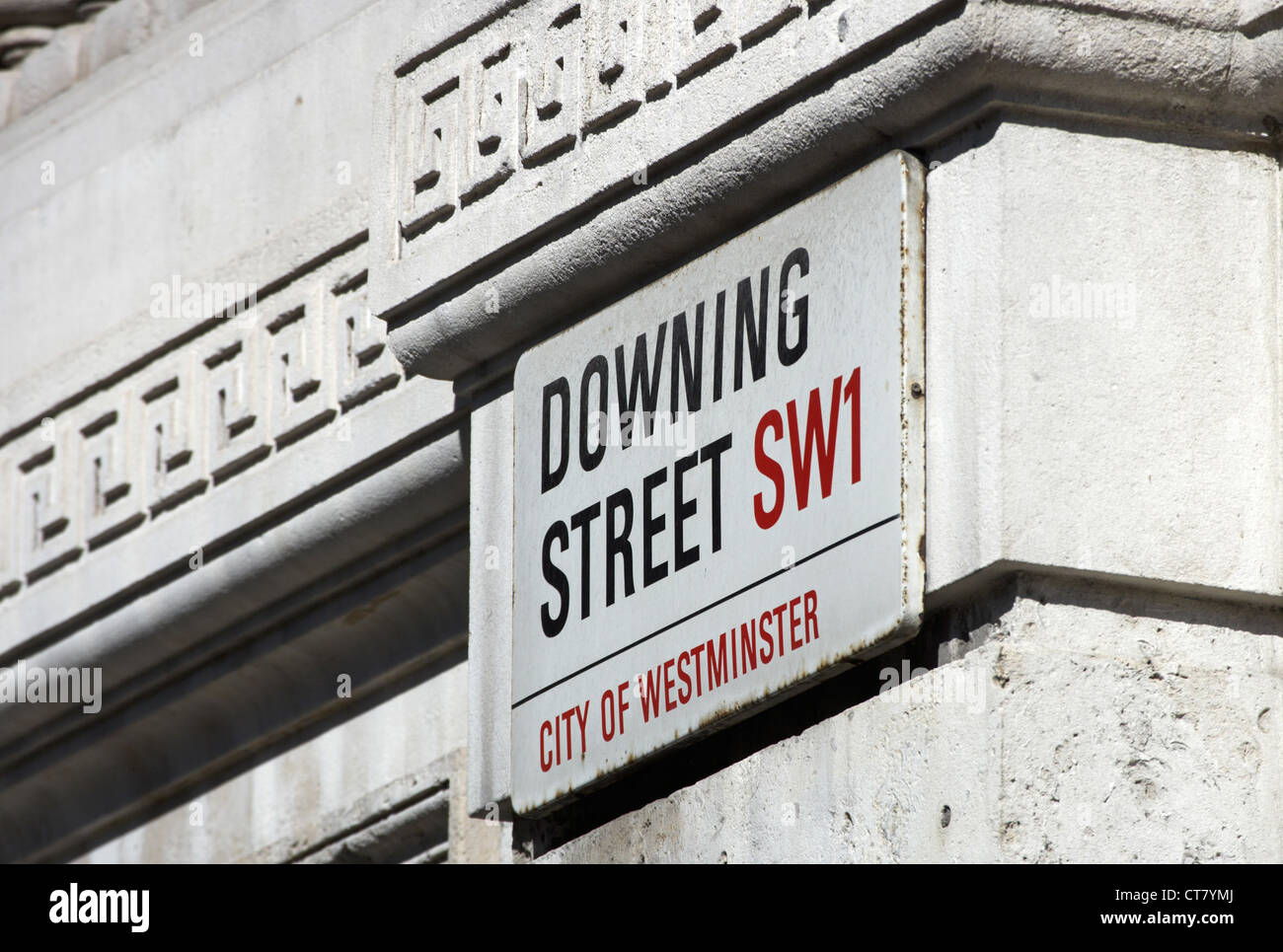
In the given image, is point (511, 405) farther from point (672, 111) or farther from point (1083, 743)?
point (1083, 743)

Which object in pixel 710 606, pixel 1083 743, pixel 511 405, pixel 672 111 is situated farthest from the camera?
pixel 511 405

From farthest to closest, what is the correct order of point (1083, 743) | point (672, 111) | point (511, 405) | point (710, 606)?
point (511, 405)
point (672, 111)
point (710, 606)
point (1083, 743)

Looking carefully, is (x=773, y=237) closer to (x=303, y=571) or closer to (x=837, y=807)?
(x=837, y=807)

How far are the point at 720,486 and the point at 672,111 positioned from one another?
617 mm

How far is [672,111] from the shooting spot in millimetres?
4957

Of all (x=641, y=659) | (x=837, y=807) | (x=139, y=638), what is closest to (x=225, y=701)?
(x=139, y=638)

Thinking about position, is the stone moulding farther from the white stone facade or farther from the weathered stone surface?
the weathered stone surface

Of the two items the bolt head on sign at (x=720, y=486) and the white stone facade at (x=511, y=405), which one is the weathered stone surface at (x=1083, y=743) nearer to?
the white stone facade at (x=511, y=405)

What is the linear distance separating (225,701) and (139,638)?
0.23m

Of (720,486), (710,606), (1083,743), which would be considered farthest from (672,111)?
(1083,743)

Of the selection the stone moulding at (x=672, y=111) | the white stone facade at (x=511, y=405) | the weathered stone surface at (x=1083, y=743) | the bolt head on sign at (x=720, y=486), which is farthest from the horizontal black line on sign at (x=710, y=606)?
the stone moulding at (x=672, y=111)

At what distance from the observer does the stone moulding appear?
4.51 m

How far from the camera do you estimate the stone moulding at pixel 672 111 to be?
451cm

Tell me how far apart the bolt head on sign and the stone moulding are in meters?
0.08
